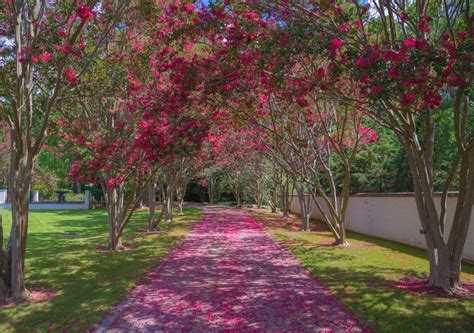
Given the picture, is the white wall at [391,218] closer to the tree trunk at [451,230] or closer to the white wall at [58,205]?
the tree trunk at [451,230]

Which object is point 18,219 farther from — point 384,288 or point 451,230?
point 451,230

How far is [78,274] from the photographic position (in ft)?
26.9

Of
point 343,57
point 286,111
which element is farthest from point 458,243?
point 286,111

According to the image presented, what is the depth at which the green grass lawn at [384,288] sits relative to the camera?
5051mm

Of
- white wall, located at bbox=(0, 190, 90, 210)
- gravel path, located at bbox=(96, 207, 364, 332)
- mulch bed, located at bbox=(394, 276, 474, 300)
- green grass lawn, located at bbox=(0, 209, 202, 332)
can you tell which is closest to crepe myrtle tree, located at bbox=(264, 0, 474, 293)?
mulch bed, located at bbox=(394, 276, 474, 300)

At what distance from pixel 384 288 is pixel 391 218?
8321 mm

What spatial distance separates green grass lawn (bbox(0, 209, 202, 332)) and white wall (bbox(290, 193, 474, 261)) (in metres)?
7.50

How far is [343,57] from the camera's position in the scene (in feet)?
19.4

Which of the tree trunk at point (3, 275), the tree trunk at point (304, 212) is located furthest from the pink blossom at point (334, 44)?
the tree trunk at point (304, 212)

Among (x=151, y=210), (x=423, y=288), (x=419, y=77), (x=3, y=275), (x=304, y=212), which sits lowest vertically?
(x=423, y=288)

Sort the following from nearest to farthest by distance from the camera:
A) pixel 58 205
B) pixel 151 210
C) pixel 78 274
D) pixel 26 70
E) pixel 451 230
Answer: pixel 26 70 → pixel 451 230 → pixel 78 274 → pixel 151 210 → pixel 58 205

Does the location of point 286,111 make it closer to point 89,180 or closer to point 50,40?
point 89,180

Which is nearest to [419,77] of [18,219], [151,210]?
[18,219]

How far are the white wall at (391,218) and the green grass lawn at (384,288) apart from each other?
69 cm
